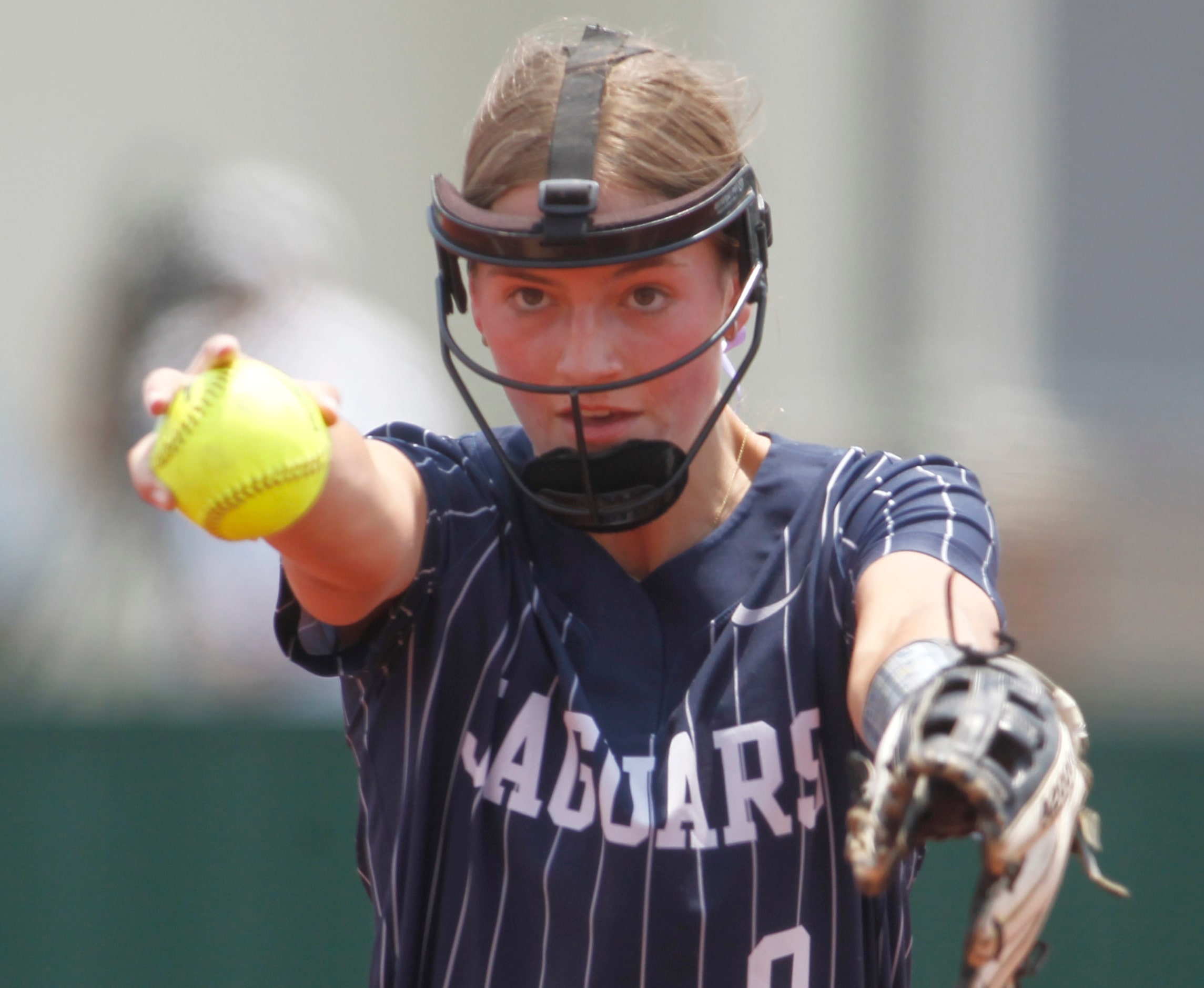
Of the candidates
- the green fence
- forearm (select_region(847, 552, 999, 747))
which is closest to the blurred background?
the green fence

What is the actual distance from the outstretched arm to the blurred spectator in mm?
1775

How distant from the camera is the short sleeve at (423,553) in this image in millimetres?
1933

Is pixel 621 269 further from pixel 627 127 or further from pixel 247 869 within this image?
pixel 247 869

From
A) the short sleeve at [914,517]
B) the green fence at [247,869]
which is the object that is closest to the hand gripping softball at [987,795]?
the short sleeve at [914,517]

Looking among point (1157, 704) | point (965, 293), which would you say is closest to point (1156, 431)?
point (965, 293)

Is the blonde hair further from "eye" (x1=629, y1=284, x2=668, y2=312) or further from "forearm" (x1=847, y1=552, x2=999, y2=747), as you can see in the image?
"forearm" (x1=847, y1=552, x2=999, y2=747)

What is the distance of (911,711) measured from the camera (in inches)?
58.5

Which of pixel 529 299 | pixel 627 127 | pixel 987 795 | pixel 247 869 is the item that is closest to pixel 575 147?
pixel 627 127

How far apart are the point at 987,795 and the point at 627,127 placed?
0.99 metres

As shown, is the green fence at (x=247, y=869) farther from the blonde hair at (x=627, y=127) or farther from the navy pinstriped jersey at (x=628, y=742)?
the blonde hair at (x=627, y=127)

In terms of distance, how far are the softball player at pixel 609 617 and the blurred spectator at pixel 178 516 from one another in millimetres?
1695

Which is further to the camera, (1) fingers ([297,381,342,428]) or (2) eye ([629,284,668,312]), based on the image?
(2) eye ([629,284,668,312])

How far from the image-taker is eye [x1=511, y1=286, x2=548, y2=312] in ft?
6.50

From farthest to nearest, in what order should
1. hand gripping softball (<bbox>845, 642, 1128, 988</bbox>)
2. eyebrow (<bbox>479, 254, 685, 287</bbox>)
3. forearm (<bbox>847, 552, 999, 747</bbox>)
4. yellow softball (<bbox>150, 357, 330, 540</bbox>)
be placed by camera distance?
eyebrow (<bbox>479, 254, 685, 287</bbox>), forearm (<bbox>847, 552, 999, 747</bbox>), yellow softball (<bbox>150, 357, 330, 540</bbox>), hand gripping softball (<bbox>845, 642, 1128, 988</bbox>)
